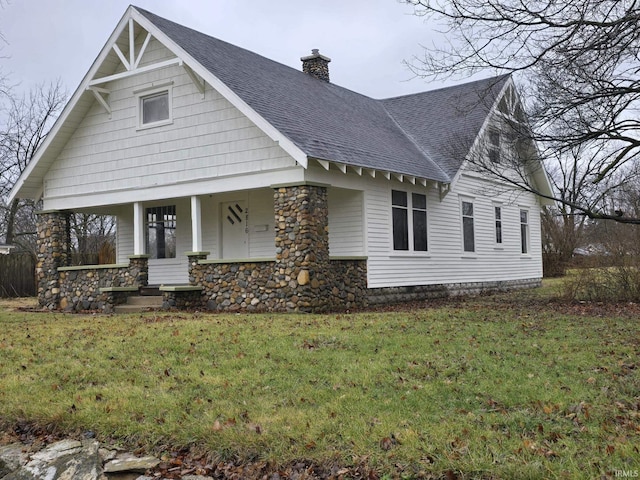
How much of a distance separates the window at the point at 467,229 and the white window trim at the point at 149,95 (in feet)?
29.7

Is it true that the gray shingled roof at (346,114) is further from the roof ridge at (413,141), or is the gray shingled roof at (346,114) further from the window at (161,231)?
the window at (161,231)

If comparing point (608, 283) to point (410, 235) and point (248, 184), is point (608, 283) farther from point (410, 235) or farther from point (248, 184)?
point (248, 184)

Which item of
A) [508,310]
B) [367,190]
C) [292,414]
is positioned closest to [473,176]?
[367,190]

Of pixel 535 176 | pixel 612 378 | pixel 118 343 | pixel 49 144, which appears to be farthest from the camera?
pixel 535 176

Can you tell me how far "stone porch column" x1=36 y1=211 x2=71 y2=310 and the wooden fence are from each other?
5450 mm

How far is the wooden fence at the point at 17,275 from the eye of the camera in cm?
2311

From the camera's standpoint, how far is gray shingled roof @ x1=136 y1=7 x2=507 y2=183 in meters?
14.3

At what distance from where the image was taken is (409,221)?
663 inches

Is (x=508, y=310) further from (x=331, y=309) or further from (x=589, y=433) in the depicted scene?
(x=589, y=433)

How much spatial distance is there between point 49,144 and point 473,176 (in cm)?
1221

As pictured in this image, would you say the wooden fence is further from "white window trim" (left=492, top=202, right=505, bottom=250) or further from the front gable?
"white window trim" (left=492, top=202, right=505, bottom=250)

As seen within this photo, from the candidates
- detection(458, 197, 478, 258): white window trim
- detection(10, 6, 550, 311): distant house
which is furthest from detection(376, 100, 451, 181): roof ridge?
detection(458, 197, 478, 258): white window trim

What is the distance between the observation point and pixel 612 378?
6.31 m

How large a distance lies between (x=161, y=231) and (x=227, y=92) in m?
6.20
